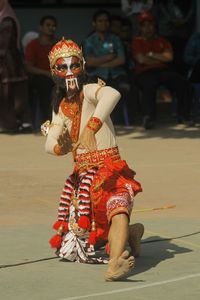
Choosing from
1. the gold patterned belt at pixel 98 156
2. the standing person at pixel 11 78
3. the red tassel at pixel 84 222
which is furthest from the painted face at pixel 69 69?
the standing person at pixel 11 78

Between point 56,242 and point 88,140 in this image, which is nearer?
point 88,140

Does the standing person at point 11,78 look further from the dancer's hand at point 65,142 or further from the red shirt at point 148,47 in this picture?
the dancer's hand at point 65,142

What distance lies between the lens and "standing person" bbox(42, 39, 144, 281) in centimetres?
718

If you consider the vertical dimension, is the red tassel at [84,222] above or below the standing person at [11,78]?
below

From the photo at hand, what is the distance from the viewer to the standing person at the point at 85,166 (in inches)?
283

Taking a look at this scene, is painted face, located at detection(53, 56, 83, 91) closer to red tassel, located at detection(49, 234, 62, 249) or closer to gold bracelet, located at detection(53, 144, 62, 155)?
gold bracelet, located at detection(53, 144, 62, 155)

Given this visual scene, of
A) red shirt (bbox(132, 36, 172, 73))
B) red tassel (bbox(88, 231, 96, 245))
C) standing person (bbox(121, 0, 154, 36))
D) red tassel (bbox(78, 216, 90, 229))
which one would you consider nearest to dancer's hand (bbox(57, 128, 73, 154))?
red tassel (bbox(78, 216, 90, 229))

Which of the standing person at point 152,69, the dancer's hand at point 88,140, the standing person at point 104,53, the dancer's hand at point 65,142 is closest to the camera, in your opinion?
the dancer's hand at point 88,140

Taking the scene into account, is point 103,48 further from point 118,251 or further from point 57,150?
point 118,251

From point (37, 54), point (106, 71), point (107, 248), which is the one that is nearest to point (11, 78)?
point (37, 54)

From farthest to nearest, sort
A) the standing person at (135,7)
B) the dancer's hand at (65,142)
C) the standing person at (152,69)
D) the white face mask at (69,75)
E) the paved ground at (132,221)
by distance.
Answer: the standing person at (135,7)
the standing person at (152,69)
the white face mask at (69,75)
the dancer's hand at (65,142)
the paved ground at (132,221)

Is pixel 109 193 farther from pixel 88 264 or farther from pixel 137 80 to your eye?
pixel 137 80

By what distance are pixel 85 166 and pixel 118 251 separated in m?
0.75

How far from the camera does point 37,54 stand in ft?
51.1
